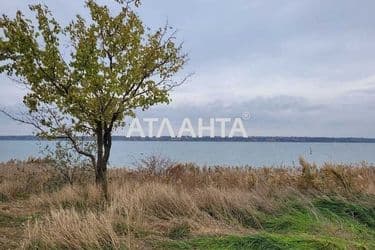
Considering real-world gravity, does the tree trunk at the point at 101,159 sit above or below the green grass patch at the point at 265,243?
above

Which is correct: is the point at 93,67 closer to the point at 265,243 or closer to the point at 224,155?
the point at 265,243

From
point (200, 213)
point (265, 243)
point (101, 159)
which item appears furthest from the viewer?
point (101, 159)

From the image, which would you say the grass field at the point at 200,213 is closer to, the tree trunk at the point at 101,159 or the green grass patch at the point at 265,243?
the green grass patch at the point at 265,243

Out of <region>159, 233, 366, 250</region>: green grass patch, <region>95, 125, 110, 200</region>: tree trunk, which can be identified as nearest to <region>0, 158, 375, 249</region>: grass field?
<region>159, 233, 366, 250</region>: green grass patch

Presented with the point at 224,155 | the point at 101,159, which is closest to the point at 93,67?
the point at 101,159

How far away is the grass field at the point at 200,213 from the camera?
18.7 ft

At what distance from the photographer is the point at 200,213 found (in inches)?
290

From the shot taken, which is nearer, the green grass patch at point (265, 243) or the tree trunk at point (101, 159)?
the green grass patch at point (265, 243)

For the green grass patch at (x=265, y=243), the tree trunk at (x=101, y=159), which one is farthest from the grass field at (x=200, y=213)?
the tree trunk at (x=101, y=159)

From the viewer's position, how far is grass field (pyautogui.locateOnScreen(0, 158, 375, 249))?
570cm

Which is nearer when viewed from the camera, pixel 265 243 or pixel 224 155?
pixel 265 243

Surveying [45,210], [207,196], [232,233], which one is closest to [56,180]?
[45,210]

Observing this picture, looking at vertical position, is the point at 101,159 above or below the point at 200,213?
above

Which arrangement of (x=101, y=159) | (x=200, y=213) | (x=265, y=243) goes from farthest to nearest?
(x=101, y=159), (x=200, y=213), (x=265, y=243)
